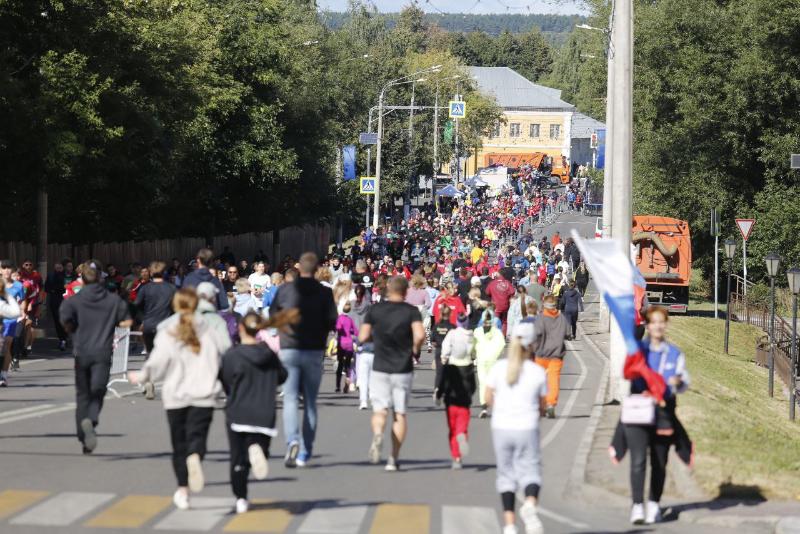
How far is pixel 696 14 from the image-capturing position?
5219 centimetres

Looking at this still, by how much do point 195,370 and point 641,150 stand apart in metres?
46.2

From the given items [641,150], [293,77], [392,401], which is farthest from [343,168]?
[392,401]

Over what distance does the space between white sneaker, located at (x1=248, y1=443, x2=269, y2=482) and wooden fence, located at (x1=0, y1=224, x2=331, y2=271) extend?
2685 centimetres

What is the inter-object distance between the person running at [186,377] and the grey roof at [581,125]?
145 meters

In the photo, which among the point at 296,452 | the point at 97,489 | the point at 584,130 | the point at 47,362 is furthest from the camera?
the point at 584,130

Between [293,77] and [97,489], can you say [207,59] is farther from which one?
[97,489]

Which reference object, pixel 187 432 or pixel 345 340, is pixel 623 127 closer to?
pixel 345 340

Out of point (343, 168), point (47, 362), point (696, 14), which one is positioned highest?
Result: point (696, 14)

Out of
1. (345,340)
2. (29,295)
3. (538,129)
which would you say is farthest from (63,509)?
(538,129)

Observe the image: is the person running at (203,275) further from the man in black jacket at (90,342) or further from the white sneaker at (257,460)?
the white sneaker at (257,460)

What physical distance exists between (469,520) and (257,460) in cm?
181

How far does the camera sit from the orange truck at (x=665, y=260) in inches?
1870

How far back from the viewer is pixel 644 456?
37.4ft

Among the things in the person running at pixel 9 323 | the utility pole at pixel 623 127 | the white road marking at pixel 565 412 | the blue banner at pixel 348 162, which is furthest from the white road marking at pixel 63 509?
the blue banner at pixel 348 162
